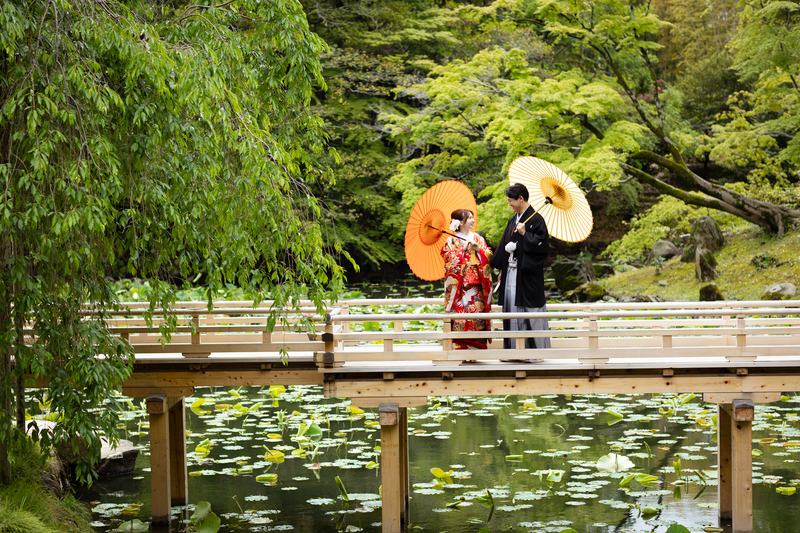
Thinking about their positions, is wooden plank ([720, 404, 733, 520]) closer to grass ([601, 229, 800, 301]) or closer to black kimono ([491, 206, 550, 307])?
black kimono ([491, 206, 550, 307])

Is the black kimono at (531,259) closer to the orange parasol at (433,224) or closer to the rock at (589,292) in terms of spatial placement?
the orange parasol at (433,224)

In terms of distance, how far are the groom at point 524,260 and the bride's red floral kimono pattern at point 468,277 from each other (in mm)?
170

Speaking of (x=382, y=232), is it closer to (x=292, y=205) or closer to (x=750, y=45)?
(x=750, y=45)

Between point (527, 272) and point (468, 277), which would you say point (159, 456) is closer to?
point (468, 277)

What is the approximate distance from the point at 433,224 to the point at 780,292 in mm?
10553

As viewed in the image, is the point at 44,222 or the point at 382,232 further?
the point at 382,232

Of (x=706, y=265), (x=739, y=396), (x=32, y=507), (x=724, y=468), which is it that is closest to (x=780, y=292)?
(x=706, y=265)

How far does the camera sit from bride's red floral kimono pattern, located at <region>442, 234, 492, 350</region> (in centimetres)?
632

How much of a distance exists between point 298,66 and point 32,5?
6.07ft

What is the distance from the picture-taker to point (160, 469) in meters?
6.43

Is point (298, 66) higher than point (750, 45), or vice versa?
point (750, 45)

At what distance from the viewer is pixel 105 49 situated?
174 inches

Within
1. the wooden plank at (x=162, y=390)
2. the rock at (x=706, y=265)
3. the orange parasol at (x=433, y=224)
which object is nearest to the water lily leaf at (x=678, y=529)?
the orange parasol at (x=433, y=224)

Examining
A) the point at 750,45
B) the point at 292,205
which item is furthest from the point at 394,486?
the point at 750,45
